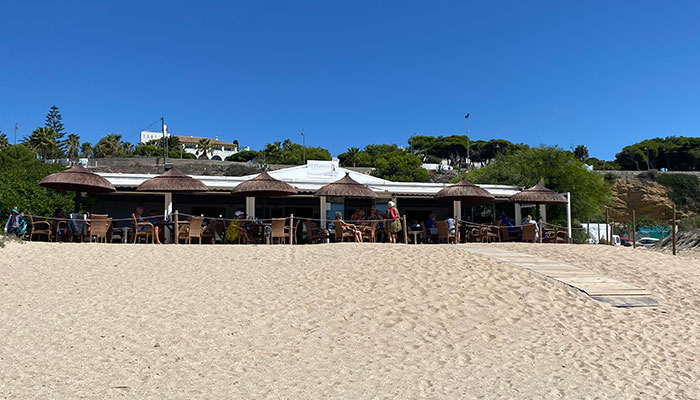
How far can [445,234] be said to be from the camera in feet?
48.7

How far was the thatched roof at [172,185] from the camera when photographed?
14414 millimetres

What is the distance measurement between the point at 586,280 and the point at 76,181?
37.7 feet

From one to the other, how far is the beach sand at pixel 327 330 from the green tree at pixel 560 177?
20451 mm

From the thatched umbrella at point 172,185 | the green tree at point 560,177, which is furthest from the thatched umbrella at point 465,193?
the green tree at point 560,177

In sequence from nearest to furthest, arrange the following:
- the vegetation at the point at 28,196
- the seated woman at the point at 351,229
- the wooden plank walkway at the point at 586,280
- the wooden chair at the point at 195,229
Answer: the wooden plank walkway at the point at 586,280
the wooden chair at the point at 195,229
the seated woman at the point at 351,229
the vegetation at the point at 28,196

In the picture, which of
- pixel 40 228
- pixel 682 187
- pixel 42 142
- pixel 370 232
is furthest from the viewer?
pixel 42 142

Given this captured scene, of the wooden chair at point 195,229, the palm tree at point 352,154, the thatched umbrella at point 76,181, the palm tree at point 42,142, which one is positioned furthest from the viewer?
the palm tree at point 352,154

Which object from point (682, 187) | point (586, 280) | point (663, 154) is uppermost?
point (663, 154)

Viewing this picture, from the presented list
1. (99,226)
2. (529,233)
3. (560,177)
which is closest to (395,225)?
(529,233)

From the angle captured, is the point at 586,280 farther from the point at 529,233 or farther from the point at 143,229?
the point at 143,229

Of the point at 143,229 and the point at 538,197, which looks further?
the point at 538,197

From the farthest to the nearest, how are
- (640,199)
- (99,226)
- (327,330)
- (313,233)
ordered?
(640,199) < (313,233) < (99,226) < (327,330)

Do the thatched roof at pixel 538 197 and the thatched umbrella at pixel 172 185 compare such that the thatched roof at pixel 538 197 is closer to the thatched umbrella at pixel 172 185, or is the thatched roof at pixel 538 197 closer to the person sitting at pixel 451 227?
the person sitting at pixel 451 227

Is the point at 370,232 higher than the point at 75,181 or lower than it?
lower
